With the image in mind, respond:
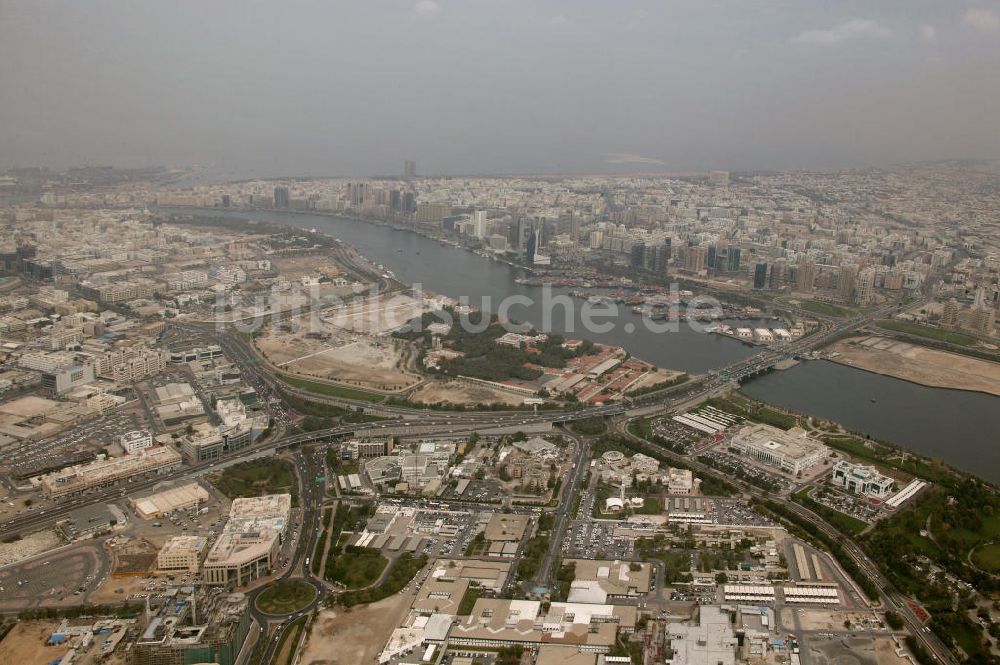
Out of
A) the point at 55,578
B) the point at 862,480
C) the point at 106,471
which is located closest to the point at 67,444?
the point at 106,471

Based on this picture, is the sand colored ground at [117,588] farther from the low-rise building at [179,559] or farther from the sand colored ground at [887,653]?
the sand colored ground at [887,653]

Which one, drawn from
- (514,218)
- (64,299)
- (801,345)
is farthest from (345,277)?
(801,345)

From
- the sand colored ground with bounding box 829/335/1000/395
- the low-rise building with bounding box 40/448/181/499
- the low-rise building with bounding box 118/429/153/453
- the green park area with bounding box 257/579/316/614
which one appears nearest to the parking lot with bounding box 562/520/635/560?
the green park area with bounding box 257/579/316/614

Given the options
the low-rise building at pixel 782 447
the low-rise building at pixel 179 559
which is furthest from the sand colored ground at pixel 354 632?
the low-rise building at pixel 782 447

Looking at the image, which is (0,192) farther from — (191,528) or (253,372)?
(191,528)

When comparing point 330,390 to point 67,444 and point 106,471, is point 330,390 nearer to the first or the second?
point 67,444
